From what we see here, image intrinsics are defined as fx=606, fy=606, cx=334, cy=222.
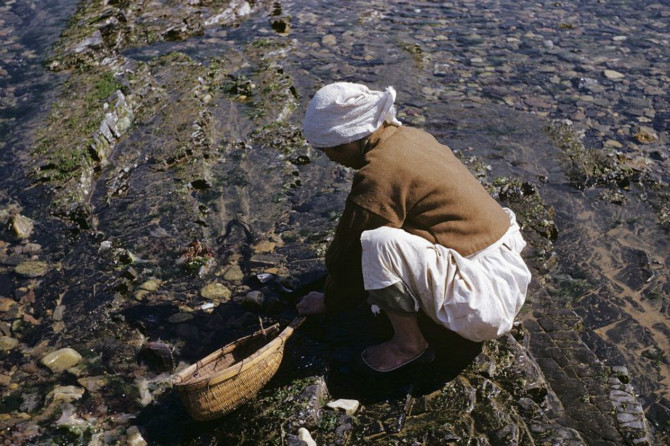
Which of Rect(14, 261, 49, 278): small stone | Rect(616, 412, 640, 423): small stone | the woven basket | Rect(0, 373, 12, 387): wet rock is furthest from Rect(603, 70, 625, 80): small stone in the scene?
Rect(0, 373, 12, 387): wet rock

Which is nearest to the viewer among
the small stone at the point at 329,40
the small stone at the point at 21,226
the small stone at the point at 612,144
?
the small stone at the point at 21,226

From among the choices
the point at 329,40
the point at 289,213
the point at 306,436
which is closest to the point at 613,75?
the point at 329,40

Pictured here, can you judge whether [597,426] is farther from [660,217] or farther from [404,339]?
[660,217]

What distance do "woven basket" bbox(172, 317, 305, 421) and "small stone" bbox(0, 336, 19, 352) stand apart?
4.38 feet

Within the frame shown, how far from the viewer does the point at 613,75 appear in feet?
24.2

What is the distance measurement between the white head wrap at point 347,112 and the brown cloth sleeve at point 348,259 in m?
0.35

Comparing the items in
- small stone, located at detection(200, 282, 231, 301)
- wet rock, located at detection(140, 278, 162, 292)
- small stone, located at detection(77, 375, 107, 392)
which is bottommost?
small stone, located at detection(200, 282, 231, 301)

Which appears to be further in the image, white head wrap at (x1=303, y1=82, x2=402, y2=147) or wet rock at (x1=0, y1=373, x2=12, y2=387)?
wet rock at (x1=0, y1=373, x2=12, y2=387)

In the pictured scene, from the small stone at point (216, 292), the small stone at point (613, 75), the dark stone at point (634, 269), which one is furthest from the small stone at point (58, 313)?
the small stone at point (613, 75)

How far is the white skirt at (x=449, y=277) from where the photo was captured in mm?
2869

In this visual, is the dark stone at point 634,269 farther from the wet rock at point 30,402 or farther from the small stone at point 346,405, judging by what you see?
the wet rock at point 30,402

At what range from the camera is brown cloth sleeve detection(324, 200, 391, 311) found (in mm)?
2961

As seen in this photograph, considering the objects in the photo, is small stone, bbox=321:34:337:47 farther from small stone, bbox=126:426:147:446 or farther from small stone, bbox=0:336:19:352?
small stone, bbox=126:426:147:446

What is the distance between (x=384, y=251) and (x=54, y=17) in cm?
787
